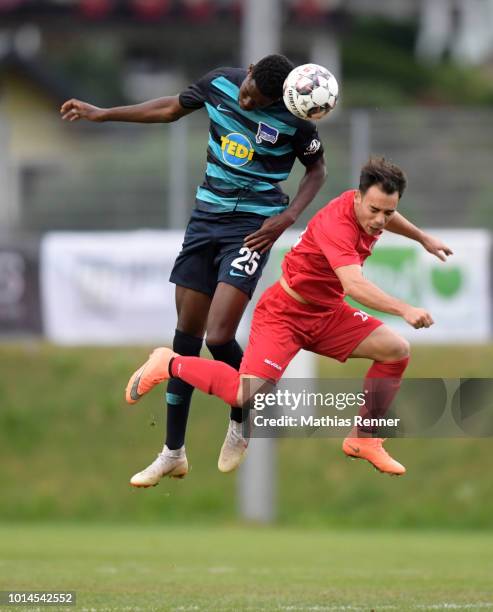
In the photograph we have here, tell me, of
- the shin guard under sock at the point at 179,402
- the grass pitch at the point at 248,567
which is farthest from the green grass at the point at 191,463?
the shin guard under sock at the point at 179,402

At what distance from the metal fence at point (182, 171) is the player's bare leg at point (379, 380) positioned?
9445mm

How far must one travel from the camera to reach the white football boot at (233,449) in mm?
10648

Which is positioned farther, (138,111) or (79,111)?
(138,111)

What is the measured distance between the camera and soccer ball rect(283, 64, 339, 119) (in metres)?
9.93

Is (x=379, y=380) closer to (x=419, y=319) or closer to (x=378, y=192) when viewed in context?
(x=378, y=192)

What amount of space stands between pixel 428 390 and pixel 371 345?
0.56 metres

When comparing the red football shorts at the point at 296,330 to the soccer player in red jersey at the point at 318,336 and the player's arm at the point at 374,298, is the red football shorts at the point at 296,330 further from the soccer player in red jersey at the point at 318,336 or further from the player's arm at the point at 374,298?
the player's arm at the point at 374,298

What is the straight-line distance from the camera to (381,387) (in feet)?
34.6

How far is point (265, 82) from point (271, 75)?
6cm

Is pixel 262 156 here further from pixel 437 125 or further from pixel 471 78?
pixel 471 78

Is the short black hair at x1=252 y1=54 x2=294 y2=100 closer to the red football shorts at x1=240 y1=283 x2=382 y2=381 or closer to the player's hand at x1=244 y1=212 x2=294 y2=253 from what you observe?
the player's hand at x1=244 y1=212 x2=294 y2=253

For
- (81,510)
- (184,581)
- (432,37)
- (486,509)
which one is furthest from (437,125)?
(432,37)

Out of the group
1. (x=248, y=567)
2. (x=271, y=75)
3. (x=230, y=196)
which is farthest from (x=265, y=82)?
(x=248, y=567)

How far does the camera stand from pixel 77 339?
20.1 metres
